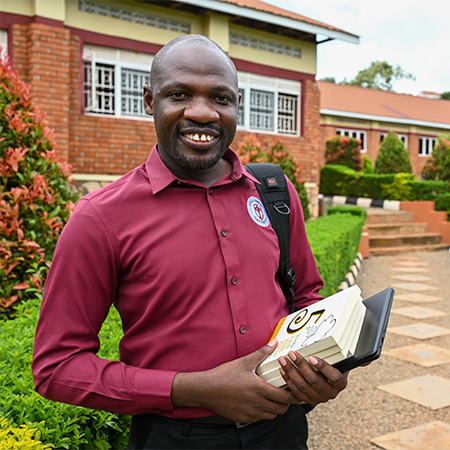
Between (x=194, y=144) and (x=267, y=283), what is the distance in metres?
0.53

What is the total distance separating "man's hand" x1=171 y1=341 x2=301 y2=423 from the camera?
132 centimetres

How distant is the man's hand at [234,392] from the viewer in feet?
4.33

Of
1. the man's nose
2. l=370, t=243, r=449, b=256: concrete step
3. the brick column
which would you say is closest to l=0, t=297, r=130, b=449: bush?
the man's nose

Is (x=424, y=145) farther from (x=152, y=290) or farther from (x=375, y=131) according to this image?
(x=152, y=290)

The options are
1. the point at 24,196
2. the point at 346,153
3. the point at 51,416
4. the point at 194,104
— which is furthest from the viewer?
the point at 346,153

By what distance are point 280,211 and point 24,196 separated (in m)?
2.67

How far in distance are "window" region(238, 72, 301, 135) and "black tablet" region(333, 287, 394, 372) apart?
10895 millimetres

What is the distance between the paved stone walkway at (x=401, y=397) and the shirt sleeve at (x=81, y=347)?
103 inches

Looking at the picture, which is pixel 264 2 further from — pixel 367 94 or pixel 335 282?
pixel 367 94

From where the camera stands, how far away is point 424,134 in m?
29.3

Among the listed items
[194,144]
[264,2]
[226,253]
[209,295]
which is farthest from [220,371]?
[264,2]

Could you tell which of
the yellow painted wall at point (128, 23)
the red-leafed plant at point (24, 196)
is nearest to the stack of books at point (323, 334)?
the red-leafed plant at point (24, 196)

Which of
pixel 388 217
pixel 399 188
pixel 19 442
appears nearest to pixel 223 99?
pixel 19 442

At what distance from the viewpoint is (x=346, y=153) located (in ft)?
67.6
